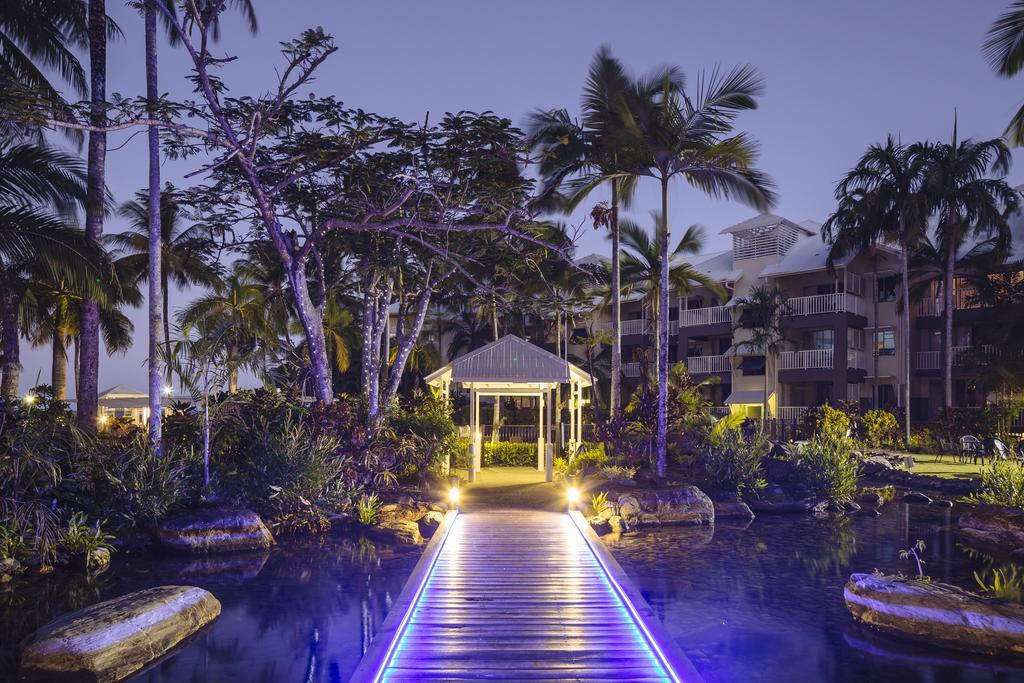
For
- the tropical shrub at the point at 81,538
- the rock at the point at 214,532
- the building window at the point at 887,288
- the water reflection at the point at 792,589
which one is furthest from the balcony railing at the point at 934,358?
the tropical shrub at the point at 81,538

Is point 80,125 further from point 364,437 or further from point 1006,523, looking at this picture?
point 1006,523

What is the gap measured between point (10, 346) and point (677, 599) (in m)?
17.4

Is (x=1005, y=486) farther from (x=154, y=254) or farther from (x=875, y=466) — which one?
(x=154, y=254)

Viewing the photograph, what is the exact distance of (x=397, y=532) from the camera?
15.9 metres

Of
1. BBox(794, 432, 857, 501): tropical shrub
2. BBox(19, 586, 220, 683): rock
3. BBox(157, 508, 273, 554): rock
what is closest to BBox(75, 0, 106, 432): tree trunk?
BBox(157, 508, 273, 554): rock

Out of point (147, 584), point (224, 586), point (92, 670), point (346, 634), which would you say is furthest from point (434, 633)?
point (147, 584)

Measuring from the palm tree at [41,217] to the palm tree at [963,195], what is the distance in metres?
29.1

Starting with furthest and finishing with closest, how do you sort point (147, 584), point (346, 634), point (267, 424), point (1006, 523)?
point (267, 424)
point (1006, 523)
point (147, 584)
point (346, 634)

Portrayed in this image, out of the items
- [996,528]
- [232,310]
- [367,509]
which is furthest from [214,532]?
[232,310]

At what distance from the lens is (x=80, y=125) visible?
558 inches

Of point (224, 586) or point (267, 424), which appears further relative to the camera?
point (267, 424)

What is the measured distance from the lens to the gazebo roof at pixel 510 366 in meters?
21.6

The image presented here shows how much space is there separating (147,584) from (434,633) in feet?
18.5

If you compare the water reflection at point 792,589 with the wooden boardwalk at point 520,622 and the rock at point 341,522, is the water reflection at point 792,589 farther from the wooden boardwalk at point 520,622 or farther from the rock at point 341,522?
the rock at point 341,522
